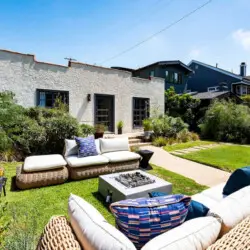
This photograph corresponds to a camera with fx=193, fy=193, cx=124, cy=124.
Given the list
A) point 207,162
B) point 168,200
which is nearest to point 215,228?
point 168,200

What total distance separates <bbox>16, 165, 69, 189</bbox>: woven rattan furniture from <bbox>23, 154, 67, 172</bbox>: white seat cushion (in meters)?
0.10

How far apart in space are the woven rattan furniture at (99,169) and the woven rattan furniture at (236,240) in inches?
167

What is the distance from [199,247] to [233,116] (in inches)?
Answer: 507

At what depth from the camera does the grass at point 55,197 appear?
3.57 meters

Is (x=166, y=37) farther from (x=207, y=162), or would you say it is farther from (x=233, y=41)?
(x=207, y=162)

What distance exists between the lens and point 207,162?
7023mm

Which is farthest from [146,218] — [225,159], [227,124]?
[227,124]

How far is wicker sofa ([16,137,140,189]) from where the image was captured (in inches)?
185

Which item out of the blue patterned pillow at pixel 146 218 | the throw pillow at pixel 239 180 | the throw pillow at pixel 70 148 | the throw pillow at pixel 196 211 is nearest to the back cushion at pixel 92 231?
the blue patterned pillow at pixel 146 218

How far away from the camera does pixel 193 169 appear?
6.39 metres

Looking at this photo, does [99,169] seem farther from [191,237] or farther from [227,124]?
[227,124]

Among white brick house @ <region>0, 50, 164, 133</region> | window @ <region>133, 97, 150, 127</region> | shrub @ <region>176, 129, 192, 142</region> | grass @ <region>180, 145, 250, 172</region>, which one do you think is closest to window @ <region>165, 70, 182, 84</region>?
white brick house @ <region>0, 50, 164, 133</region>

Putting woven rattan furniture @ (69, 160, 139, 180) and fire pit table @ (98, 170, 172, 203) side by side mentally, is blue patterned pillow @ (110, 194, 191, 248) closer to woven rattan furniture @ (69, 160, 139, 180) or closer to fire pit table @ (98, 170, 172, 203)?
fire pit table @ (98, 170, 172, 203)

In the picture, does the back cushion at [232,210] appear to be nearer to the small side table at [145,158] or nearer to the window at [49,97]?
the small side table at [145,158]
